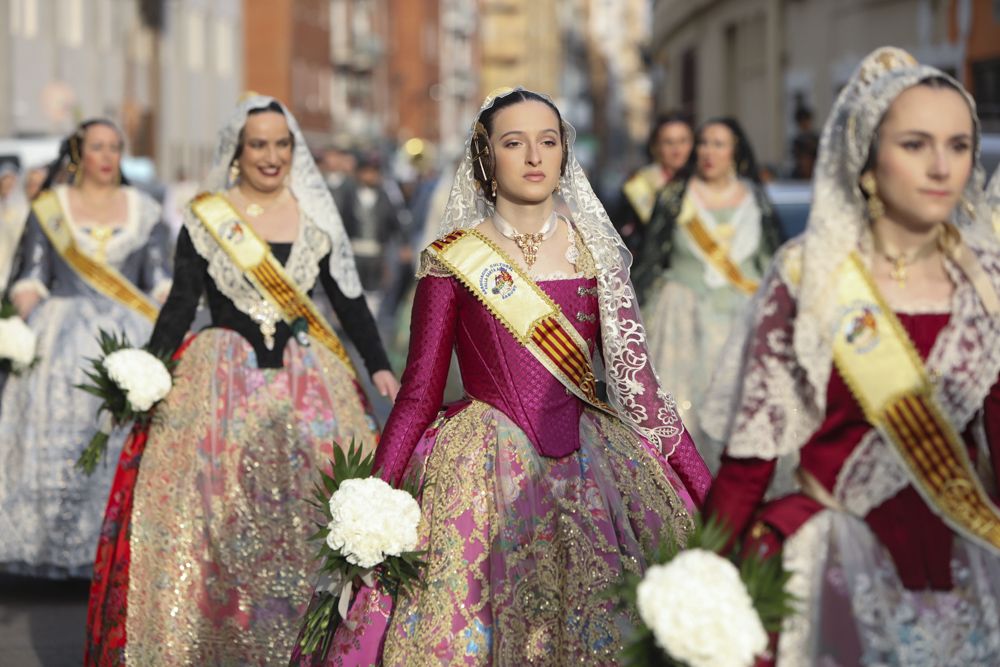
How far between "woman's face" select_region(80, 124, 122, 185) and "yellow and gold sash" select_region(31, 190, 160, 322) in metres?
0.21

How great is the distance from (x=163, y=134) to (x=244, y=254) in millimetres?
35102

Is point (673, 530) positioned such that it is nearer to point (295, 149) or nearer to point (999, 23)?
point (295, 149)

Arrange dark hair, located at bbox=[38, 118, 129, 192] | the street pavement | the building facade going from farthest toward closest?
the building facade → dark hair, located at bbox=[38, 118, 129, 192] → the street pavement

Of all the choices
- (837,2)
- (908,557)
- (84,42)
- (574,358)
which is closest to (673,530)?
(574,358)

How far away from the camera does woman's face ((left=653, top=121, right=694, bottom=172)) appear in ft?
34.3

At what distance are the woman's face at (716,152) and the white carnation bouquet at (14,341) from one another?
3282 mm

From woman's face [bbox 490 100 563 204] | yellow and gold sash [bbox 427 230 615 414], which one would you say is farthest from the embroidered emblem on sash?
woman's face [bbox 490 100 563 204]

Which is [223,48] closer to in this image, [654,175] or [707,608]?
[654,175]

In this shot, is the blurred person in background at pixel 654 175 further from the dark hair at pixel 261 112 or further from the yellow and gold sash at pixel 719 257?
the dark hair at pixel 261 112

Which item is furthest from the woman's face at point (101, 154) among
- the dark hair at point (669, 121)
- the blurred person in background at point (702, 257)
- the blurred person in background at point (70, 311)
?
the dark hair at point (669, 121)

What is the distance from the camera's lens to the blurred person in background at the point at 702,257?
9281 millimetres

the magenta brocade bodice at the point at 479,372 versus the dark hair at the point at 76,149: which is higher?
the dark hair at the point at 76,149

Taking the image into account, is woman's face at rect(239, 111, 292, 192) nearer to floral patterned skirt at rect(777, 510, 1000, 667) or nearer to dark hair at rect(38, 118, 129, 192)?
dark hair at rect(38, 118, 129, 192)

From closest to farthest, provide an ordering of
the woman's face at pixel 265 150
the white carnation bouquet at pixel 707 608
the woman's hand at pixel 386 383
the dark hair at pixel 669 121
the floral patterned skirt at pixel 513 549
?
the white carnation bouquet at pixel 707 608 < the floral patterned skirt at pixel 513 549 < the woman's hand at pixel 386 383 < the woman's face at pixel 265 150 < the dark hair at pixel 669 121
